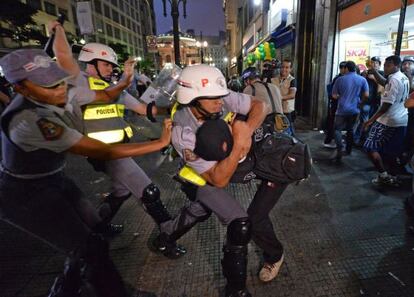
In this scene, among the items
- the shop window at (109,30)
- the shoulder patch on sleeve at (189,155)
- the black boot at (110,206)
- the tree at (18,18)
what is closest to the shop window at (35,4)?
Result: the tree at (18,18)

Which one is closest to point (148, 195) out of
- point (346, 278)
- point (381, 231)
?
point (346, 278)

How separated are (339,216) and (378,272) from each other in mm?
1061

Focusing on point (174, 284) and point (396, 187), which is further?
point (396, 187)

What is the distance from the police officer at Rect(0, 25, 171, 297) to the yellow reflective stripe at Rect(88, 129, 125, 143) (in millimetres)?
949

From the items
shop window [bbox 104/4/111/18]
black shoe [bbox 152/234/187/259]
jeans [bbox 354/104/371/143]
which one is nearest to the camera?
black shoe [bbox 152/234/187/259]

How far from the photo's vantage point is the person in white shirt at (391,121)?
166 inches

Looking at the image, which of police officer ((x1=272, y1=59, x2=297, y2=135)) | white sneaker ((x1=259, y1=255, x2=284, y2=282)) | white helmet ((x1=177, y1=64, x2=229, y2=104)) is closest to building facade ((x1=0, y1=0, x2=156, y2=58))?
police officer ((x1=272, y1=59, x2=297, y2=135))

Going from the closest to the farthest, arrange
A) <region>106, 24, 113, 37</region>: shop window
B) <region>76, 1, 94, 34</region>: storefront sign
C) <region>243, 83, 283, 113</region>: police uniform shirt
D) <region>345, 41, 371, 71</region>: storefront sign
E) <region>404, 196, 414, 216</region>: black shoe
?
<region>404, 196, 414, 216</region>: black shoe < <region>243, 83, 283, 113</region>: police uniform shirt < <region>76, 1, 94, 34</region>: storefront sign < <region>345, 41, 371, 71</region>: storefront sign < <region>106, 24, 113, 37</region>: shop window

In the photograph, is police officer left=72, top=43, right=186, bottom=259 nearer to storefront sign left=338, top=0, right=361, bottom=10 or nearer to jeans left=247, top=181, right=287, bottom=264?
jeans left=247, top=181, right=287, bottom=264

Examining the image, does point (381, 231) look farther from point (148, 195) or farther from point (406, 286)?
point (148, 195)

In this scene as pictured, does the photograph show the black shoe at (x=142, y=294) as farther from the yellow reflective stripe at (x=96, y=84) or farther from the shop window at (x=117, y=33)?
the shop window at (x=117, y=33)

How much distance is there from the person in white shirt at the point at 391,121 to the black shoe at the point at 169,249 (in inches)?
131

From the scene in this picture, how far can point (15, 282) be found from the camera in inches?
102

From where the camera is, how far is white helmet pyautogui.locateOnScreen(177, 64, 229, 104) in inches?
76.2
